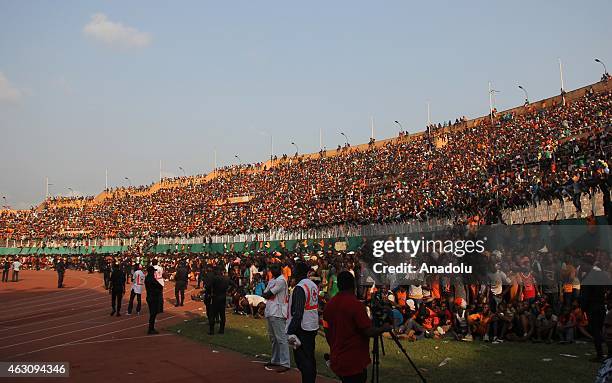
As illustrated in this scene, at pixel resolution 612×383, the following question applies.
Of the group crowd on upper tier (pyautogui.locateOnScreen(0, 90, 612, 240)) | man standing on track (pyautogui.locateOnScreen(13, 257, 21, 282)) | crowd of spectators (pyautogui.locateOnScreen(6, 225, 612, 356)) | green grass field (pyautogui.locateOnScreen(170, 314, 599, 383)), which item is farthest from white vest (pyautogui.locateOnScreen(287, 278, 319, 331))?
man standing on track (pyautogui.locateOnScreen(13, 257, 21, 282))

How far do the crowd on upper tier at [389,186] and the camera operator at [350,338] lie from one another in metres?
12.2

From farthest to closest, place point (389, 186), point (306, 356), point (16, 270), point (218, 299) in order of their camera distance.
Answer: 1. point (389, 186)
2. point (16, 270)
3. point (218, 299)
4. point (306, 356)

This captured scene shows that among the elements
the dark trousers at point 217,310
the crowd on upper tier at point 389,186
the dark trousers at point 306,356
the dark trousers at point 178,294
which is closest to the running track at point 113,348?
the dark trousers at point 178,294

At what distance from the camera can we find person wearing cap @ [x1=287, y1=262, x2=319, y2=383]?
735cm

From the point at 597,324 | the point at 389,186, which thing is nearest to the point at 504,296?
the point at 597,324

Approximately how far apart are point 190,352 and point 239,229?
32554mm

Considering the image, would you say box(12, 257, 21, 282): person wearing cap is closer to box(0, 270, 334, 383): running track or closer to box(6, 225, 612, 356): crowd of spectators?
box(0, 270, 334, 383): running track

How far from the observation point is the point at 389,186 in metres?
40.0

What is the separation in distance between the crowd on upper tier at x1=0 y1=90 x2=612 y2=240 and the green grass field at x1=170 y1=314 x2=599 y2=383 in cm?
662

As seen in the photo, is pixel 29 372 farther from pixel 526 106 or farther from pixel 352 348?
pixel 526 106

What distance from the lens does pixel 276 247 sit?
38.3m

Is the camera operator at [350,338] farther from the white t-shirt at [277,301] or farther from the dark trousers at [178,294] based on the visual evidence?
the dark trousers at [178,294]

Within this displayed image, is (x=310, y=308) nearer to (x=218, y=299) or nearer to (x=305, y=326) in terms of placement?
(x=305, y=326)

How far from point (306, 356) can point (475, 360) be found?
12.9 feet
